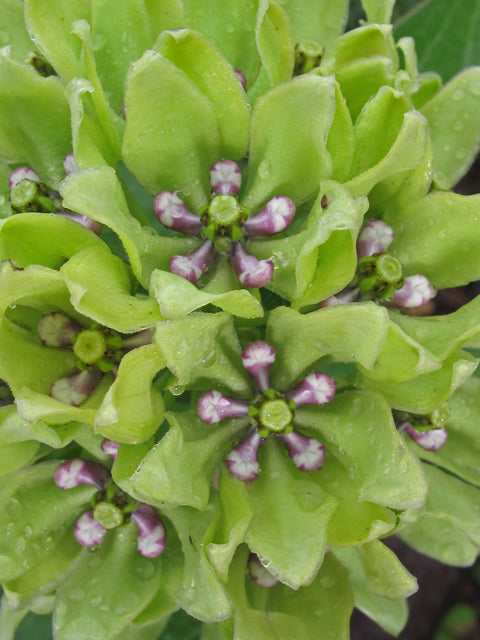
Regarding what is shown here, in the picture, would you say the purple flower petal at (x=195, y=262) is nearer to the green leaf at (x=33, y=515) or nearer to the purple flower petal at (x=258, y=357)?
the purple flower petal at (x=258, y=357)

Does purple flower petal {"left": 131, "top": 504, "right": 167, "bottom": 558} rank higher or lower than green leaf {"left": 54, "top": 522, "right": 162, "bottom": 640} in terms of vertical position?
higher

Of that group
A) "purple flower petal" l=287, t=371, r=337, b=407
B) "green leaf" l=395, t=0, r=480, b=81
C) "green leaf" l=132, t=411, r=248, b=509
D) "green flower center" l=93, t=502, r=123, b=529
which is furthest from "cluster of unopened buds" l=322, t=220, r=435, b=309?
"green leaf" l=395, t=0, r=480, b=81

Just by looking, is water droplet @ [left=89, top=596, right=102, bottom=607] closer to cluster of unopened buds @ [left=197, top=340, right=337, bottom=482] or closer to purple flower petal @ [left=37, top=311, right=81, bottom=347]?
cluster of unopened buds @ [left=197, top=340, right=337, bottom=482]

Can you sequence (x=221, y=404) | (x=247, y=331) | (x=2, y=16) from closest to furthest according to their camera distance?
(x=221, y=404) → (x=247, y=331) → (x=2, y=16)

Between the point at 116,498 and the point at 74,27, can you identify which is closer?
the point at 74,27

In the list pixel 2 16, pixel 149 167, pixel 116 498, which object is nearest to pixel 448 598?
pixel 116 498

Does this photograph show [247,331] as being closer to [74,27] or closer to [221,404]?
[221,404]
